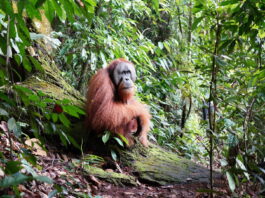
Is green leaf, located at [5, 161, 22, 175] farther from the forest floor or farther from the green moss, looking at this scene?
the green moss

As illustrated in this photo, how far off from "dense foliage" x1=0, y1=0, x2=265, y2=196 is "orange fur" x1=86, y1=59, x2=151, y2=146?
1.55 feet

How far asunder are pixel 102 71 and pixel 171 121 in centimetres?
332

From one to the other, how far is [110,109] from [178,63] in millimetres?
3183

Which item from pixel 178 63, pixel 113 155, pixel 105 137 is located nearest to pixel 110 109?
pixel 105 137

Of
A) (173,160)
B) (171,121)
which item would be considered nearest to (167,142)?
(171,121)

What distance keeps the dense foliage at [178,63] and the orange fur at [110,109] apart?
0.47m

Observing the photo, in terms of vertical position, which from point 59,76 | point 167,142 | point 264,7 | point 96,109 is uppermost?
point 264,7

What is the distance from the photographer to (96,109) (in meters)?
3.79

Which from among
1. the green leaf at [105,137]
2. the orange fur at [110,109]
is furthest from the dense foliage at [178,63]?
the green leaf at [105,137]

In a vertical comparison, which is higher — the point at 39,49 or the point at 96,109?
the point at 39,49

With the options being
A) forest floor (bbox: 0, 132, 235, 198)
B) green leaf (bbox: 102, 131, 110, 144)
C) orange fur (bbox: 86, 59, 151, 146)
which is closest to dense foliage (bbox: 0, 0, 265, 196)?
forest floor (bbox: 0, 132, 235, 198)

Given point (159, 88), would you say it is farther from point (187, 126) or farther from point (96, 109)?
point (187, 126)

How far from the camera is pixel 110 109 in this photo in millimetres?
3797

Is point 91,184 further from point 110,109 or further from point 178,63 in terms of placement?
point 178,63
